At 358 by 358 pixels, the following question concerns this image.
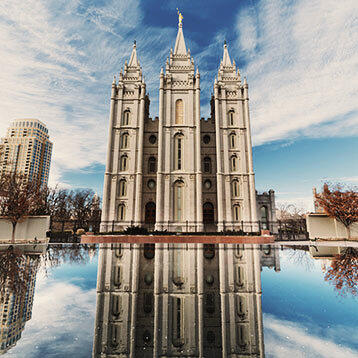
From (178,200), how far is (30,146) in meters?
76.6

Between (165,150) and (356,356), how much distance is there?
3104 centimetres

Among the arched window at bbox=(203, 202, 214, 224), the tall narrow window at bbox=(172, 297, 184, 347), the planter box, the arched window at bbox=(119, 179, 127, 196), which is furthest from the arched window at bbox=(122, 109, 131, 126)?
the tall narrow window at bbox=(172, 297, 184, 347)

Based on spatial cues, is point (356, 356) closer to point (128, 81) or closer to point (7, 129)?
point (128, 81)

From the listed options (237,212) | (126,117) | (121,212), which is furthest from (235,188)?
(126,117)

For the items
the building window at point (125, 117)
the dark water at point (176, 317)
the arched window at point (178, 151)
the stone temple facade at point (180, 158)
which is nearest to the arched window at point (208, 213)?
the stone temple facade at point (180, 158)

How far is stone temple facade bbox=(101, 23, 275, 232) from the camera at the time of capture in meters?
31.5

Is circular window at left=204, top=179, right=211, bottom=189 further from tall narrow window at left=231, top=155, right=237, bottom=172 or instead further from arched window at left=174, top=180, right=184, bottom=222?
tall narrow window at left=231, top=155, right=237, bottom=172

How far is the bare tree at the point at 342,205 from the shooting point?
26.0 metres

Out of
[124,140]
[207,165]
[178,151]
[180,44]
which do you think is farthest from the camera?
[180,44]

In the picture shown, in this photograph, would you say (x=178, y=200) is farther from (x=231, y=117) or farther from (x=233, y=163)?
(x=231, y=117)

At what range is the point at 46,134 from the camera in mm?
94938

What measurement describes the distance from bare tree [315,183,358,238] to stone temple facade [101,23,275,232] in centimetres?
845

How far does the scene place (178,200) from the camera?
32125 millimetres

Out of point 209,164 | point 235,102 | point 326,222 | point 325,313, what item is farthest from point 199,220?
point 325,313
